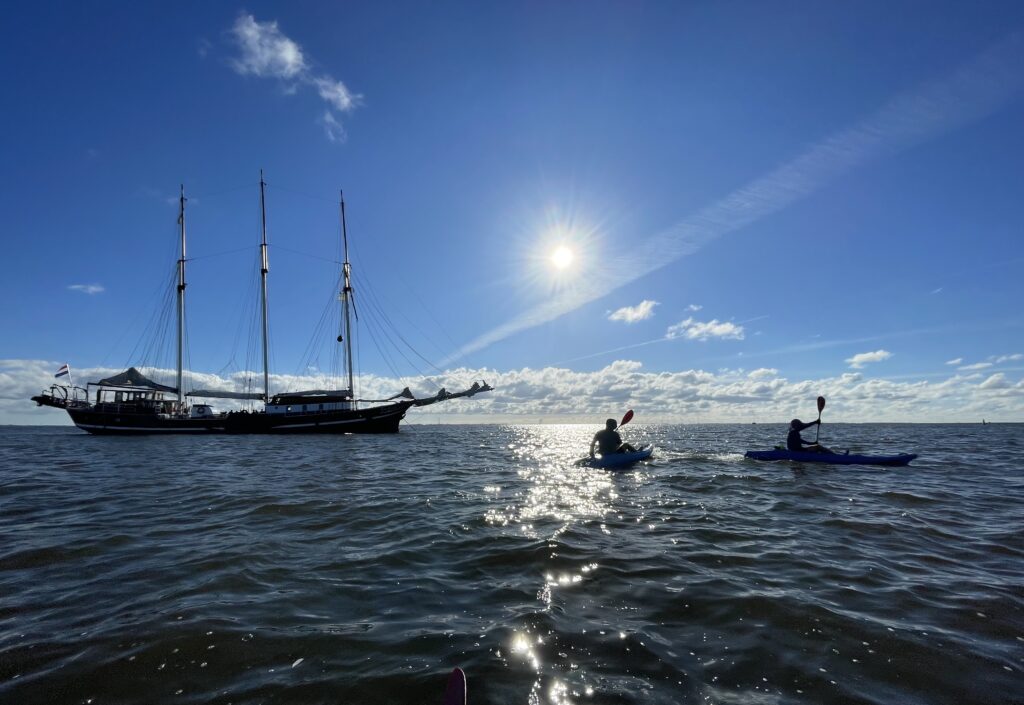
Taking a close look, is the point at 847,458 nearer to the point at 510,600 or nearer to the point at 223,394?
the point at 510,600

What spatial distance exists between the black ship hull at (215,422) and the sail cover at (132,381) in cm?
341

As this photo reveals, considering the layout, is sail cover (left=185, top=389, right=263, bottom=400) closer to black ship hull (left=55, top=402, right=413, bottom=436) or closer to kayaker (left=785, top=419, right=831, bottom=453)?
black ship hull (left=55, top=402, right=413, bottom=436)

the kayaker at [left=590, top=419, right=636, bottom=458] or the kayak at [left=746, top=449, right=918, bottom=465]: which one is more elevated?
the kayaker at [left=590, top=419, right=636, bottom=458]

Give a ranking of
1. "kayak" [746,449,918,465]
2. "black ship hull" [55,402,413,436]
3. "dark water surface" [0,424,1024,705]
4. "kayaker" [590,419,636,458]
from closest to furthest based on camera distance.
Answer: "dark water surface" [0,424,1024,705], "kayak" [746,449,918,465], "kayaker" [590,419,636,458], "black ship hull" [55,402,413,436]

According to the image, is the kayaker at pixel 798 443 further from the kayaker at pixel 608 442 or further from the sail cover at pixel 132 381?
the sail cover at pixel 132 381

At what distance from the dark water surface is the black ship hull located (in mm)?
43034

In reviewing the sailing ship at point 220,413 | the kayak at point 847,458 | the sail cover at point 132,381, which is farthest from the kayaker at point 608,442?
the sail cover at point 132,381

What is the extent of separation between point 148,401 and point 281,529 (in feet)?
193

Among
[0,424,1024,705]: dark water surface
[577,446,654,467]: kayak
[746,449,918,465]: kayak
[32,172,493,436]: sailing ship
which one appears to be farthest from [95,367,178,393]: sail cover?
[746,449,918,465]: kayak

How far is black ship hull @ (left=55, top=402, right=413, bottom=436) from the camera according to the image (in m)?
52.4

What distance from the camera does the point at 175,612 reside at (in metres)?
5.32

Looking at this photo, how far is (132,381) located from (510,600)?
66.6 meters

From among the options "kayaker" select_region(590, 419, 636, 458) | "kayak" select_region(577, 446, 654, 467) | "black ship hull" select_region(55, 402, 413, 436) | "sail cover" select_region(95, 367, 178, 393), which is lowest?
"kayak" select_region(577, 446, 654, 467)

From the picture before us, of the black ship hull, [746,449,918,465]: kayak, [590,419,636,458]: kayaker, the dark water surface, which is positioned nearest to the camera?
the dark water surface
